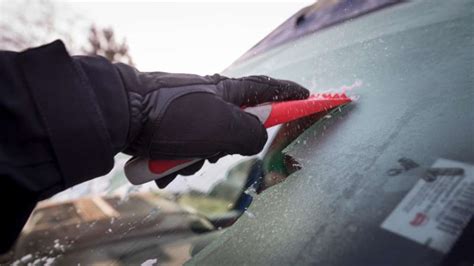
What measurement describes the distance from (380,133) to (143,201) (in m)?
0.79

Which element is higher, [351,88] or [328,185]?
[351,88]

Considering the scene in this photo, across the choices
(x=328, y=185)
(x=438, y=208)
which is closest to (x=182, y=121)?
(x=328, y=185)

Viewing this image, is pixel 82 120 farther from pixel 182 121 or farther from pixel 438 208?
pixel 438 208

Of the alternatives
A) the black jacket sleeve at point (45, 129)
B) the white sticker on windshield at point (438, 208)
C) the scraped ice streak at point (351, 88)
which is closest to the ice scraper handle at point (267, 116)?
the scraped ice streak at point (351, 88)

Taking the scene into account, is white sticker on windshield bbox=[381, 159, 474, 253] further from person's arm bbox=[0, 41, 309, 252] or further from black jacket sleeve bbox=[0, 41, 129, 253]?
black jacket sleeve bbox=[0, 41, 129, 253]

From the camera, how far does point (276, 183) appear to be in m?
0.95

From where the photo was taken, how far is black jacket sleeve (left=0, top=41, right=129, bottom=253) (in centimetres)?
59

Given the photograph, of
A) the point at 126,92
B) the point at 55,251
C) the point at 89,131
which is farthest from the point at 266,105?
the point at 55,251

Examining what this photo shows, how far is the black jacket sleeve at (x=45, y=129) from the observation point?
59 cm

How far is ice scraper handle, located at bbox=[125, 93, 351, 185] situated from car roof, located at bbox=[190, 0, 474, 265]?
0.05m

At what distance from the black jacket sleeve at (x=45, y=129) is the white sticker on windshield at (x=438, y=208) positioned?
1.77 feet

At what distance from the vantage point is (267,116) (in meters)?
1.03

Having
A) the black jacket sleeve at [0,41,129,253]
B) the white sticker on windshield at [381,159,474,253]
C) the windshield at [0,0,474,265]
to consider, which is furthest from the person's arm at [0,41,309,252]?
the white sticker on windshield at [381,159,474,253]

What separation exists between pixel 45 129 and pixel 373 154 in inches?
25.9
